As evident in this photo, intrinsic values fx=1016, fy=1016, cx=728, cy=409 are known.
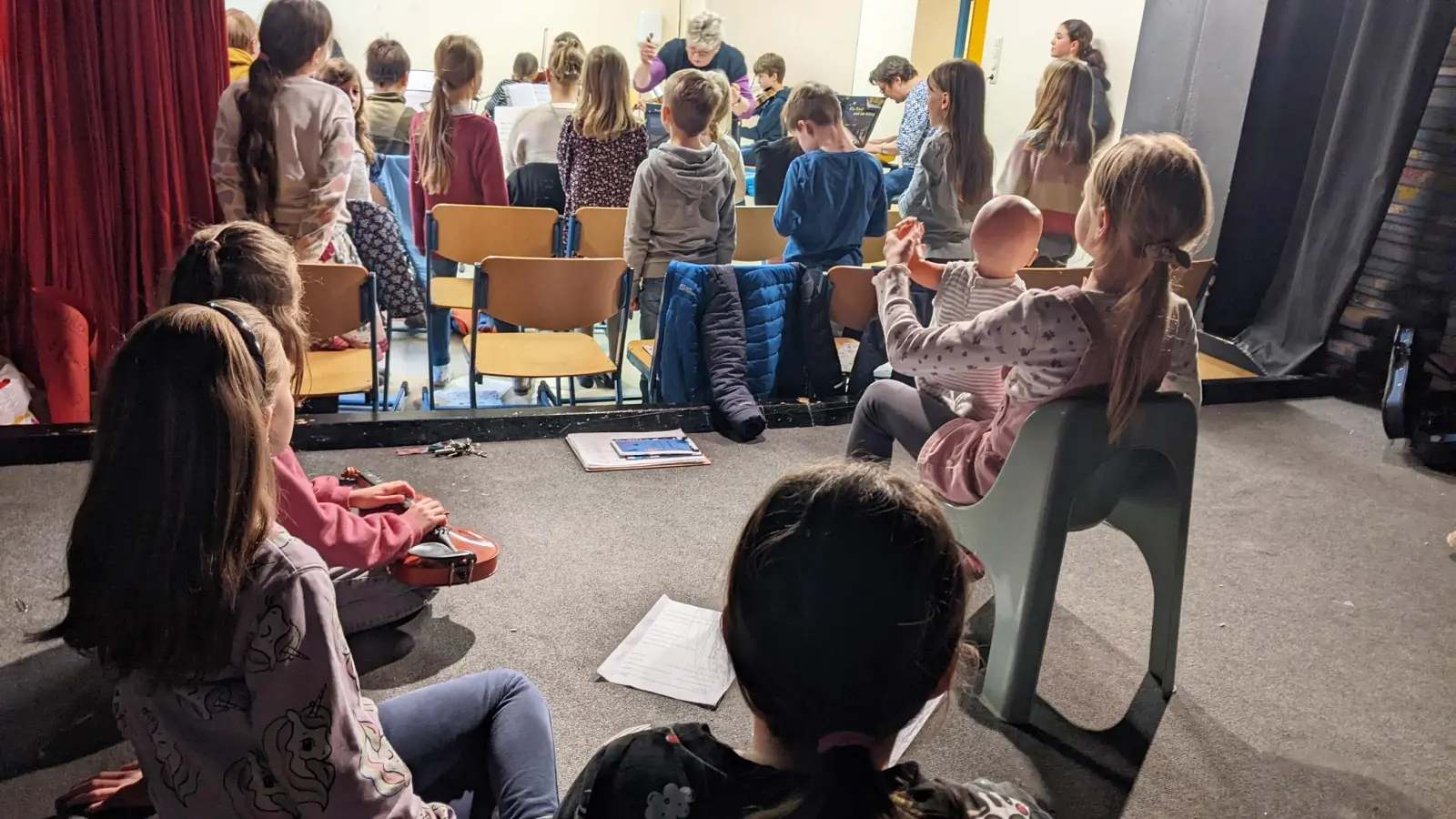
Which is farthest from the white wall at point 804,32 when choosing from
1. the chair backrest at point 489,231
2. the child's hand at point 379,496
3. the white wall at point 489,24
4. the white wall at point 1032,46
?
the child's hand at point 379,496

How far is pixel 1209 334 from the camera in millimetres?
4586

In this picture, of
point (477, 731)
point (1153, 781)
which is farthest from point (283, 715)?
point (1153, 781)

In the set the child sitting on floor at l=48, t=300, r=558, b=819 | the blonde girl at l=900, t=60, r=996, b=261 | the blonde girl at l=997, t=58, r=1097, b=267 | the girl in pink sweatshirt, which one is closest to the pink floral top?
the girl in pink sweatshirt

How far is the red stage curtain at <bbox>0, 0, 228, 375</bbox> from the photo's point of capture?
250 centimetres

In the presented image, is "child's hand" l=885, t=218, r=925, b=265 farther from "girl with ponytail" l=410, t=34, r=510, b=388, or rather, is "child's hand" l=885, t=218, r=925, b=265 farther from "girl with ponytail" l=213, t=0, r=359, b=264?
"girl with ponytail" l=410, t=34, r=510, b=388

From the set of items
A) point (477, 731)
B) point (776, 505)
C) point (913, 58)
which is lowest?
point (477, 731)

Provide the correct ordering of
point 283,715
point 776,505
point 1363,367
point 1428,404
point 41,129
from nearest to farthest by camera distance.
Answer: point 776,505
point 283,715
point 41,129
point 1428,404
point 1363,367

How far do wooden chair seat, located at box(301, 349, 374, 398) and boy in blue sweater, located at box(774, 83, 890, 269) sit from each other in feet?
4.98

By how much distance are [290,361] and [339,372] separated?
1.10m

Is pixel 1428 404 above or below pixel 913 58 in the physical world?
below

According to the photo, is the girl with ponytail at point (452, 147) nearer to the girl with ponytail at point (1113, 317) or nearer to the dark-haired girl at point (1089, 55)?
the girl with ponytail at point (1113, 317)

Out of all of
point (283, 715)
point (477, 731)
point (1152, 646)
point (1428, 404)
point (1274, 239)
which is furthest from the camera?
point (1274, 239)

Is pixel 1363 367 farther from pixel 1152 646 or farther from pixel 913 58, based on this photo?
pixel 913 58

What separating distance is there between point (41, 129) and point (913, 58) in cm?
637
